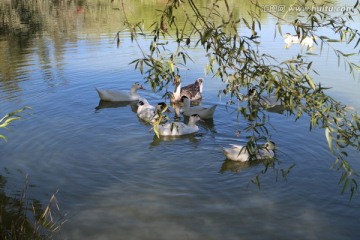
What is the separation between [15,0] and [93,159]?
39.0 meters

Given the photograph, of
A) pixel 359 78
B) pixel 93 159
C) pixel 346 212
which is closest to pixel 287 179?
pixel 346 212

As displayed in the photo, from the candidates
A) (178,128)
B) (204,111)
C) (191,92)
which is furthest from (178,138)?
(191,92)

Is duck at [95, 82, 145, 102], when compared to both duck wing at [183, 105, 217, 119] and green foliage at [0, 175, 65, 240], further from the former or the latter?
green foliage at [0, 175, 65, 240]

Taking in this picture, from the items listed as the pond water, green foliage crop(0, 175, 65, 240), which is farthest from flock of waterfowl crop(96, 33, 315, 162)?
green foliage crop(0, 175, 65, 240)

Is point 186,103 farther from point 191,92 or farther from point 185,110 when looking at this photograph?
point 191,92

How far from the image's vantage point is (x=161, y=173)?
8.73 meters

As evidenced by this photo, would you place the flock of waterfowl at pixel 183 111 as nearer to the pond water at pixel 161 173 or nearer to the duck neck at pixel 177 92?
the duck neck at pixel 177 92

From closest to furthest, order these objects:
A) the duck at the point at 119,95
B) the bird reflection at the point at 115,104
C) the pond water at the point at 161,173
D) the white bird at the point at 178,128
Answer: the pond water at the point at 161,173
the white bird at the point at 178,128
the bird reflection at the point at 115,104
the duck at the point at 119,95

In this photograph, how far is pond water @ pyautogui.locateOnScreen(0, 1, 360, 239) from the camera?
688 cm

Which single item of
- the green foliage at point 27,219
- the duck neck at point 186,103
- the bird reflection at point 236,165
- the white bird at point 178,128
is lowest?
the green foliage at point 27,219

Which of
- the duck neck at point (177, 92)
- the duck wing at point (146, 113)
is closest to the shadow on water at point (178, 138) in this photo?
the duck wing at point (146, 113)

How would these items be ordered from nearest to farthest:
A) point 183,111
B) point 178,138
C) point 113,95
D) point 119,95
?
point 178,138 → point 183,111 → point 113,95 → point 119,95

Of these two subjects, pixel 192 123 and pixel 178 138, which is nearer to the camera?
pixel 178 138

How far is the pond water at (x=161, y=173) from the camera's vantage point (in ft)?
22.6
